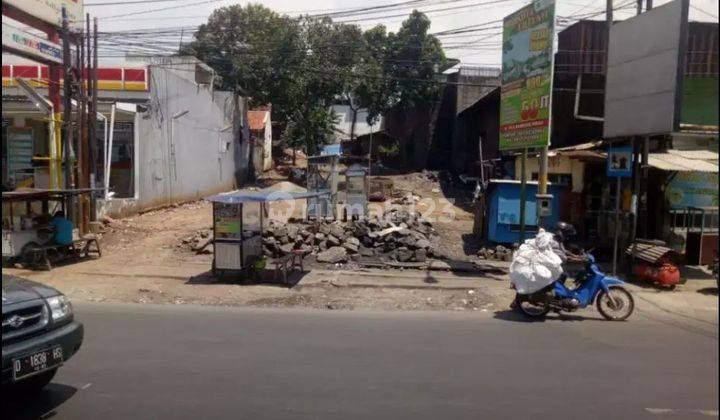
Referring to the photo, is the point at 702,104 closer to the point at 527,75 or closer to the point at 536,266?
the point at 536,266

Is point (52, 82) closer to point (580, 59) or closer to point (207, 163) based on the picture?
point (207, 163)

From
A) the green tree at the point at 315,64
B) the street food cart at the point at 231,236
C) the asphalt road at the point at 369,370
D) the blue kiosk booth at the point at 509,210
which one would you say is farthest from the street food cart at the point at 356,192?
the green tree at the point at 315,64

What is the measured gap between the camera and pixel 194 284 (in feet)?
38.9

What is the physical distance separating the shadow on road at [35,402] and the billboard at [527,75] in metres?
9.86

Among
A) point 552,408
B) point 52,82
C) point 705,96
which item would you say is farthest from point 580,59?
point 705,96

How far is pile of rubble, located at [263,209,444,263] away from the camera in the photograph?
47.0 ft

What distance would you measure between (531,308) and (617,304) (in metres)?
1.21

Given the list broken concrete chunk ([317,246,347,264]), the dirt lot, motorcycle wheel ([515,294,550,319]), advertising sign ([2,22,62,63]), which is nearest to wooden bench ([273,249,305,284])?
the dirt lot

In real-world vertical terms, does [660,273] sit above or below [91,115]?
below

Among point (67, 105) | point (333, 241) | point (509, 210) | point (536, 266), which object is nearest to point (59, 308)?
point (536, 266)

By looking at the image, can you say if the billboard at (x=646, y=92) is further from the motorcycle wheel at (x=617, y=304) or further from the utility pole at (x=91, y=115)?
the utility pole at (x=91, y=115)

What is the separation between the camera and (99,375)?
571 cm

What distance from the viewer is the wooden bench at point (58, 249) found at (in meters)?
13.0

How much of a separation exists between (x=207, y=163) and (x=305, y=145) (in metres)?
8.57
